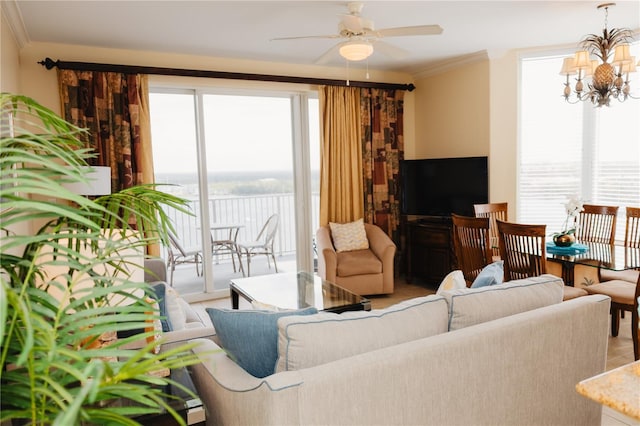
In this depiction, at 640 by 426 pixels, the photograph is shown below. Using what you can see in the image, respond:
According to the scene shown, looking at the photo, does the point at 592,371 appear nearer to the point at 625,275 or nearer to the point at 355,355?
the point at 355,355

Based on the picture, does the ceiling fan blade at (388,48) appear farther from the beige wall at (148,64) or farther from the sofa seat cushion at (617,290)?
the sofa seat cushion at (617,290)

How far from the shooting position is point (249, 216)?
20.8ft

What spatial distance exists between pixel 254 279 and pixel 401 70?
342 centimetres

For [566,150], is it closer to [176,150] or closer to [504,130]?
[504,130]

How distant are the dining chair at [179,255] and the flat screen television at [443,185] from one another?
2.62m

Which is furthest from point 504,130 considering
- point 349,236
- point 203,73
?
point 203,73

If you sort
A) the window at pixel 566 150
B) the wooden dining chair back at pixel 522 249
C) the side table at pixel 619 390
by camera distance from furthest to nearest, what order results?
the window at pixel 566 150 → the wooden dining chair back at pixel 522 249 → the side table at pixel 619 390

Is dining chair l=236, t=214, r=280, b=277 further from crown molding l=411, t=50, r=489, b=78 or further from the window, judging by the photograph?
the window

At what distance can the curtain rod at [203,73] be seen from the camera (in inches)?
165

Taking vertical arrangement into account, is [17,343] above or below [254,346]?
above

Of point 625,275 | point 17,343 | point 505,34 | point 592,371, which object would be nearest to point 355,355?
point 17,343

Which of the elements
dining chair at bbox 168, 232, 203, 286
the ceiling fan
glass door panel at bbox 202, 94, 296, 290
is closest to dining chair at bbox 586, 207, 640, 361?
the ceiling fan

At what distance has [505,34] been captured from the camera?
14.2 ft

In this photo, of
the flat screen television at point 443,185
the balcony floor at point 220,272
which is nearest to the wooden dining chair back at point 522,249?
the flat screen television at point 443,185
